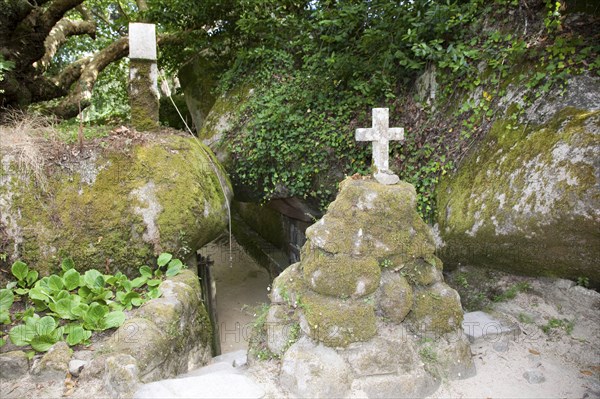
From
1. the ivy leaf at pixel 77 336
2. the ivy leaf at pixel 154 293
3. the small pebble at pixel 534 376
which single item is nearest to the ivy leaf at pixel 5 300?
the ivy leaf at pixel 77 336

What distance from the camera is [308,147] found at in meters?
5.66

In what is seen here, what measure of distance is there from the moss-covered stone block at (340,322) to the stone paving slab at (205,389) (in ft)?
1.78

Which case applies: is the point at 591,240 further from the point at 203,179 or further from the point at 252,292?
the point at 252,292

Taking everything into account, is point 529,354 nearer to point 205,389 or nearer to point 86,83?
point 205,389

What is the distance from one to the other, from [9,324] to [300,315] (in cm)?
248

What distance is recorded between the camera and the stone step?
8.28 feet

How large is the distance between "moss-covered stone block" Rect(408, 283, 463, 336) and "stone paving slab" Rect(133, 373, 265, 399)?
1238 millimetres

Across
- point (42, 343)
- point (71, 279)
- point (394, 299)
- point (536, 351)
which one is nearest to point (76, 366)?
point (42, 343)

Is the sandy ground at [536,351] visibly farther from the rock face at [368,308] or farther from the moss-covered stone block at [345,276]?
the moss-covered stone block at [345,276]

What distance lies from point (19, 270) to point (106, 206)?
0.93m

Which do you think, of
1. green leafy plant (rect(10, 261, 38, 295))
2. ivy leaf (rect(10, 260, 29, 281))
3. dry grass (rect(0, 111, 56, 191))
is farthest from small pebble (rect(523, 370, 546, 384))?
dry grass (rect(0, 111, 56, 191))

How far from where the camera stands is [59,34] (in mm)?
6773

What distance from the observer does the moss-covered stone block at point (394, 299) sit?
2.89 metres

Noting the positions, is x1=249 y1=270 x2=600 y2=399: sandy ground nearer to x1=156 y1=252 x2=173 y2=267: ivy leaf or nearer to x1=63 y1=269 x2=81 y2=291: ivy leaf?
x1=156 y1=252 x2=173 y2=267: ivy leaf
